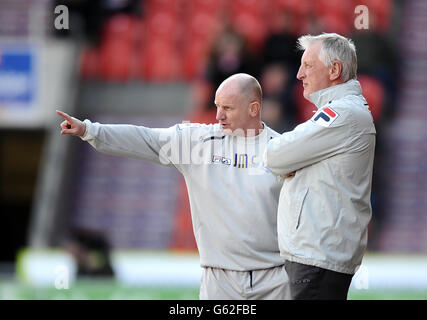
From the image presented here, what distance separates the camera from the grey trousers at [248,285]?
13.5 ft

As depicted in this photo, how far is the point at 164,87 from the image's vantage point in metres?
12.8

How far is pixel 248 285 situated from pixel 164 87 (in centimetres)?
883

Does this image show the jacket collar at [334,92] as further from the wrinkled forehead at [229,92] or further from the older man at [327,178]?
the wrinkled forehead at [229,92]

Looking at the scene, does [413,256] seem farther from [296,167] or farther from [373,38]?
[296,167]

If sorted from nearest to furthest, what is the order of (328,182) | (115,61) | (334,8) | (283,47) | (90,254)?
1. (328,182)
2. (90,254)
3. (283,47)
4. (334,8)
5. (115,61)

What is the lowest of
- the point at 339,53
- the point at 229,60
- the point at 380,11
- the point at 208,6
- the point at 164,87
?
the point at 339,53

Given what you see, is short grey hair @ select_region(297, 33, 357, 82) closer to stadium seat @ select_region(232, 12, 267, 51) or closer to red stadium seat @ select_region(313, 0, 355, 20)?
stadium seat @ select_region(232, 12, 267, 51)

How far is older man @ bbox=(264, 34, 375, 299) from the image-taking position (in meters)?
3.59

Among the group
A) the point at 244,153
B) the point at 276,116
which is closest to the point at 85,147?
the point at 276,116

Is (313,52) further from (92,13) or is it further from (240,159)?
(92,13)

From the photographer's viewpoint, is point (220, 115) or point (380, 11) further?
point (380, 11)

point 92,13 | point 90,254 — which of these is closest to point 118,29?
point 92,13

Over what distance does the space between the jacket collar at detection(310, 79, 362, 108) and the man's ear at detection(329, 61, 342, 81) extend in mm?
39
